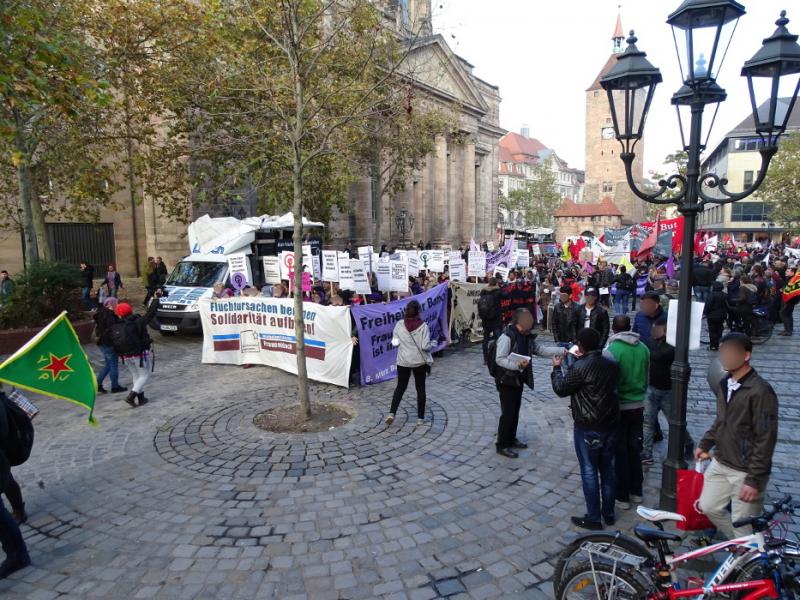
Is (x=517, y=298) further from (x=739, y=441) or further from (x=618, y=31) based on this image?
(x=618, y=31)

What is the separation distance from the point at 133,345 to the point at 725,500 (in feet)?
26.8

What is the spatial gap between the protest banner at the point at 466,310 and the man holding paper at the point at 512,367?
6615mm

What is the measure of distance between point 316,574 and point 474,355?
846cm

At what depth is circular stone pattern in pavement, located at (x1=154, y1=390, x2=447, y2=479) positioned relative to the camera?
637cm

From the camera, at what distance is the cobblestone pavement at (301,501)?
4277 mm

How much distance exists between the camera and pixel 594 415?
467 centimetres

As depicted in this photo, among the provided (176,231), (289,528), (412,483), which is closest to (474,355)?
(412,483)

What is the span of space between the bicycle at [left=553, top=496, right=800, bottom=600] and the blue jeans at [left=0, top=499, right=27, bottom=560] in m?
4.31

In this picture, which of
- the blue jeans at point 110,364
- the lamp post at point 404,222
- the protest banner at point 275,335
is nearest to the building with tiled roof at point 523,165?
the lamp post at point 404,222

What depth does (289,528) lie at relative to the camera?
16.5ft

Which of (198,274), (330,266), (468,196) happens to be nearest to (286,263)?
(330,266)

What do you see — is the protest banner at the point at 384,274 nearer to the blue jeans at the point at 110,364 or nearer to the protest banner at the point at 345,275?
the protest banner at the point at 345,275

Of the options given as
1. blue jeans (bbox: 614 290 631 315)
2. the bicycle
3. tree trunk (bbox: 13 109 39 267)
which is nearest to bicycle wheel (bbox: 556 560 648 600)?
the bicycle

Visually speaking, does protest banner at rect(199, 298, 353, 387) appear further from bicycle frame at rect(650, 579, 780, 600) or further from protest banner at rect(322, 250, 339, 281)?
bicycle frame at rect(650, 579, 780, 600)
